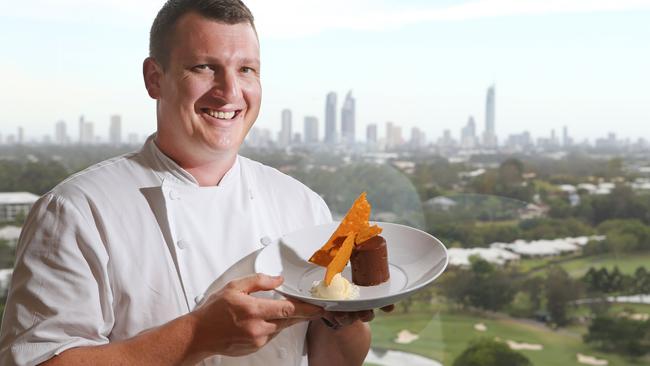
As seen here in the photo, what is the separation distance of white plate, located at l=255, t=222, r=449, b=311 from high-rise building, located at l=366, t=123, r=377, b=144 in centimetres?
256

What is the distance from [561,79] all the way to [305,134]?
1616 mm

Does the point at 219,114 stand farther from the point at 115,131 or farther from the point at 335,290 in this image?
the point at 115,131

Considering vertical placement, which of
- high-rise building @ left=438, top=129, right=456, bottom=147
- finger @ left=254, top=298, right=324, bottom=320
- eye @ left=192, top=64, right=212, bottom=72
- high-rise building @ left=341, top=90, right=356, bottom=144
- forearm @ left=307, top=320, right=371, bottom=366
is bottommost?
forearm @ left=307, top=320, right=371, bottom=366

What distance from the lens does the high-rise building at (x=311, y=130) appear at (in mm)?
3704

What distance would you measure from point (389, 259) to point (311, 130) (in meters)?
2.51

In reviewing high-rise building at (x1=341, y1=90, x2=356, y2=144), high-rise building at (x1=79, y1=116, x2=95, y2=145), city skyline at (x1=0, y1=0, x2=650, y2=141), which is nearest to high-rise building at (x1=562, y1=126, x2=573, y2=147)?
city skyline at (x1=0, y1=0, x2=650, y2=141)

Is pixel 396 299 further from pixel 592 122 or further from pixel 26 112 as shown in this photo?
pixel 592 122

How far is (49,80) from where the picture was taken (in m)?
3.30

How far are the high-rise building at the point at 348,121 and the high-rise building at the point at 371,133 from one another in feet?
0.33

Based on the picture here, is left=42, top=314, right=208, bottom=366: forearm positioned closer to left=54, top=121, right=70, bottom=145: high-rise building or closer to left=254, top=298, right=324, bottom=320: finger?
left=254, top=298, right=324, bottom=320: finger

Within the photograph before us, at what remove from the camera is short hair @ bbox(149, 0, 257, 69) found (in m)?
1.16

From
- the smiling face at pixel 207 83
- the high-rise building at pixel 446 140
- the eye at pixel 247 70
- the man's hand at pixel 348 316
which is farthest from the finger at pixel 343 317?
the high-rise building at pixel 446 140

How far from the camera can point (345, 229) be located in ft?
3.92

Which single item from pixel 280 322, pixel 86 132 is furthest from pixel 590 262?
pixel 280 322
